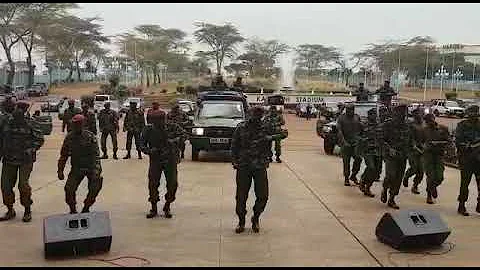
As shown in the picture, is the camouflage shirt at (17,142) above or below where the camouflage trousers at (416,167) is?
above

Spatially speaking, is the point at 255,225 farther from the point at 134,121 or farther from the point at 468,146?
the point at 134,121

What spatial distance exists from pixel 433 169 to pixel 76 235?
248 inches

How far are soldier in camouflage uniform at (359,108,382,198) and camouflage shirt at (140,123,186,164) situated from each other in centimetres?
354

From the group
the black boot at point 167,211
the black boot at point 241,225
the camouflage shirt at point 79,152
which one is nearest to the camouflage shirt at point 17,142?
the camouflage shirt at point 79,152

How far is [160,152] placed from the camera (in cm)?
919

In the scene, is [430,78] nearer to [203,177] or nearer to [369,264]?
[203,177]

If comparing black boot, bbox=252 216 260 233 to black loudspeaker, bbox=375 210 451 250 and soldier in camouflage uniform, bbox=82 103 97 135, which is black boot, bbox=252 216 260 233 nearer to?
black loudspeaker, bbox=375 210 451 250

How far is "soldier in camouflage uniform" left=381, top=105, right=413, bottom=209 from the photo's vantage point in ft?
33.2

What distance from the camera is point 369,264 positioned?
22.3 ft

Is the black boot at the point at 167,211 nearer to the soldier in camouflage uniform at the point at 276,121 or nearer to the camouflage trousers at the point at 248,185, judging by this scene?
the camouflage trousers at the point at 248,185

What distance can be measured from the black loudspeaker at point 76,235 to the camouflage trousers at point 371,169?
5551 mm

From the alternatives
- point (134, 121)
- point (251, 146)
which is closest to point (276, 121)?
point (134, 121)

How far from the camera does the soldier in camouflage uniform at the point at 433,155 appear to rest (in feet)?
35.6

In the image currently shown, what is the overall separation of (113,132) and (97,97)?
35996mm
